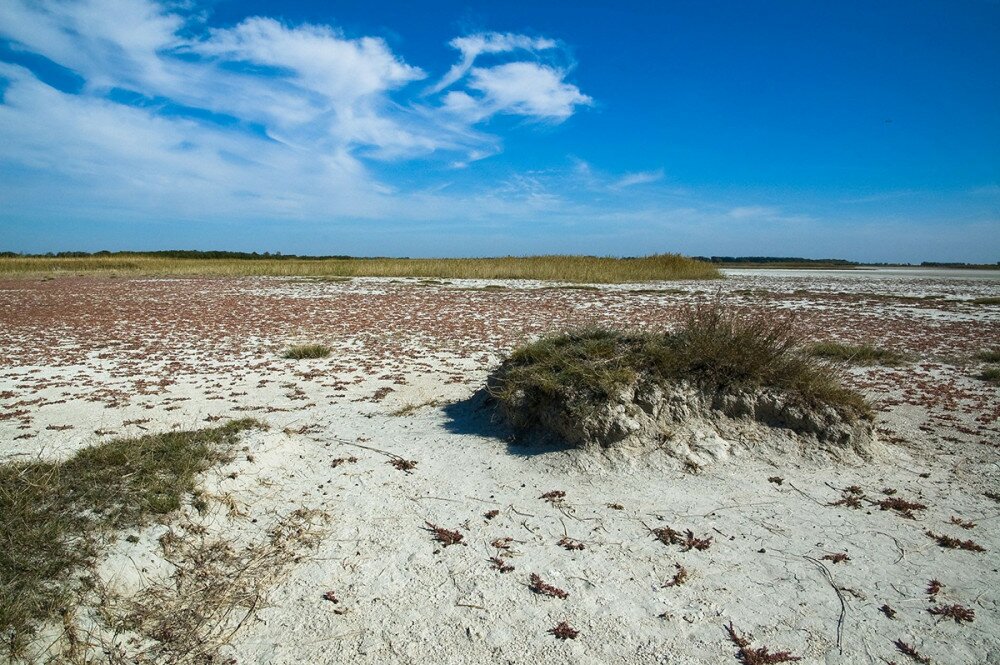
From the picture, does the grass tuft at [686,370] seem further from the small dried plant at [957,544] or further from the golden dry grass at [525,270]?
the golden dry grass at [525,270]

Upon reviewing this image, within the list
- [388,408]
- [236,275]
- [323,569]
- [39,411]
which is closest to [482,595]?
[323,569]

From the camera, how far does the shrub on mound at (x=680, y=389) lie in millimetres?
5641

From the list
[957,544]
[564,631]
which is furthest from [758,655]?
[957,544]

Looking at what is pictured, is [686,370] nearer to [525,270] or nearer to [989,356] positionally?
[989,356]

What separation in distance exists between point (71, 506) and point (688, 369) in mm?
5439

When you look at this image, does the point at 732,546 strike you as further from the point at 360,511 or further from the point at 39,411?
the point at 39,411

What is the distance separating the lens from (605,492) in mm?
4914

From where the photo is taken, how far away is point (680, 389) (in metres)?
5.89

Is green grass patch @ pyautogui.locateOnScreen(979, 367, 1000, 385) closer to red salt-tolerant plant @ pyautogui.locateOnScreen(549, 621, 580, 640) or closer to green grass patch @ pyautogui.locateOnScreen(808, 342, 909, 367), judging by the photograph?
green grass patch @ pyautogui.locateOnScreen(808, 342, 909, 367)

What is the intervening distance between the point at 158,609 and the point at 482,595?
6.36ft

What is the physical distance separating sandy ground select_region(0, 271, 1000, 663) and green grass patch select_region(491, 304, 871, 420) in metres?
0.54

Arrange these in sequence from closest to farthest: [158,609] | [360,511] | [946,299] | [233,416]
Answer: [158,609], [360,511], [233,416], [946,299]

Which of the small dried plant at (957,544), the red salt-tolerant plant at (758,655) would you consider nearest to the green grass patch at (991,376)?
the small dried plant at (957,544)

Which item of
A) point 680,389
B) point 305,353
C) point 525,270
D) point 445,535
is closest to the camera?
point 445,535
